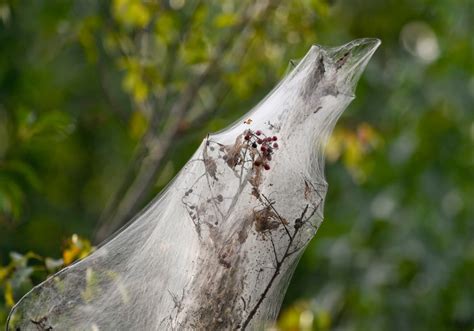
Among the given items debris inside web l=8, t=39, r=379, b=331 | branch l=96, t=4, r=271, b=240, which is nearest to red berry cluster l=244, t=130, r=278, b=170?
debris inside web l=8, t=39, r=379, b=331

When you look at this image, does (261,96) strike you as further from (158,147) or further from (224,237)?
(224,237)

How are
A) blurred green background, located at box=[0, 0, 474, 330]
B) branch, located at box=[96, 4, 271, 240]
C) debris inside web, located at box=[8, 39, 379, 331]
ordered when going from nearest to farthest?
1. debris inside web, located at box=[8, 39, 379, 331]
2. branch, located at box=[96, 4, 271, 240]
3. blurred green background, located at box=[0, 0, 474, 330]

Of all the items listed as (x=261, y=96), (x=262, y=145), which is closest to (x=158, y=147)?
(x=261, y=96)

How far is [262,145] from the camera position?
216cm

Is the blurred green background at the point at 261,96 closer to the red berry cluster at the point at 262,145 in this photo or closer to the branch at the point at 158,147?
the branch at the point at 158,147

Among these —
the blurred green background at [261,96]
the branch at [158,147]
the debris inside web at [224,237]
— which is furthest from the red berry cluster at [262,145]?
the branch at [158,147]

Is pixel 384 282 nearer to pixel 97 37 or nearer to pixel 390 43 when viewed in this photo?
pixel 390 43

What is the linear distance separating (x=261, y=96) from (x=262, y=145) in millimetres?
2858

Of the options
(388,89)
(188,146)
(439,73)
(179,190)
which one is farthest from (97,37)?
(179,190)

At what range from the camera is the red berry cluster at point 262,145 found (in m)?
2.14

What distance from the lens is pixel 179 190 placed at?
2334mm

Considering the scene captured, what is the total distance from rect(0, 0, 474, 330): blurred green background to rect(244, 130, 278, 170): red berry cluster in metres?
1.99

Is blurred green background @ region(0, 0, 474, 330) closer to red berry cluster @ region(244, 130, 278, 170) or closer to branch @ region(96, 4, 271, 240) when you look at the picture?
branch @ region(96, 4, 271, 240)

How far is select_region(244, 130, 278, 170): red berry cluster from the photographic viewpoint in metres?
2.14
